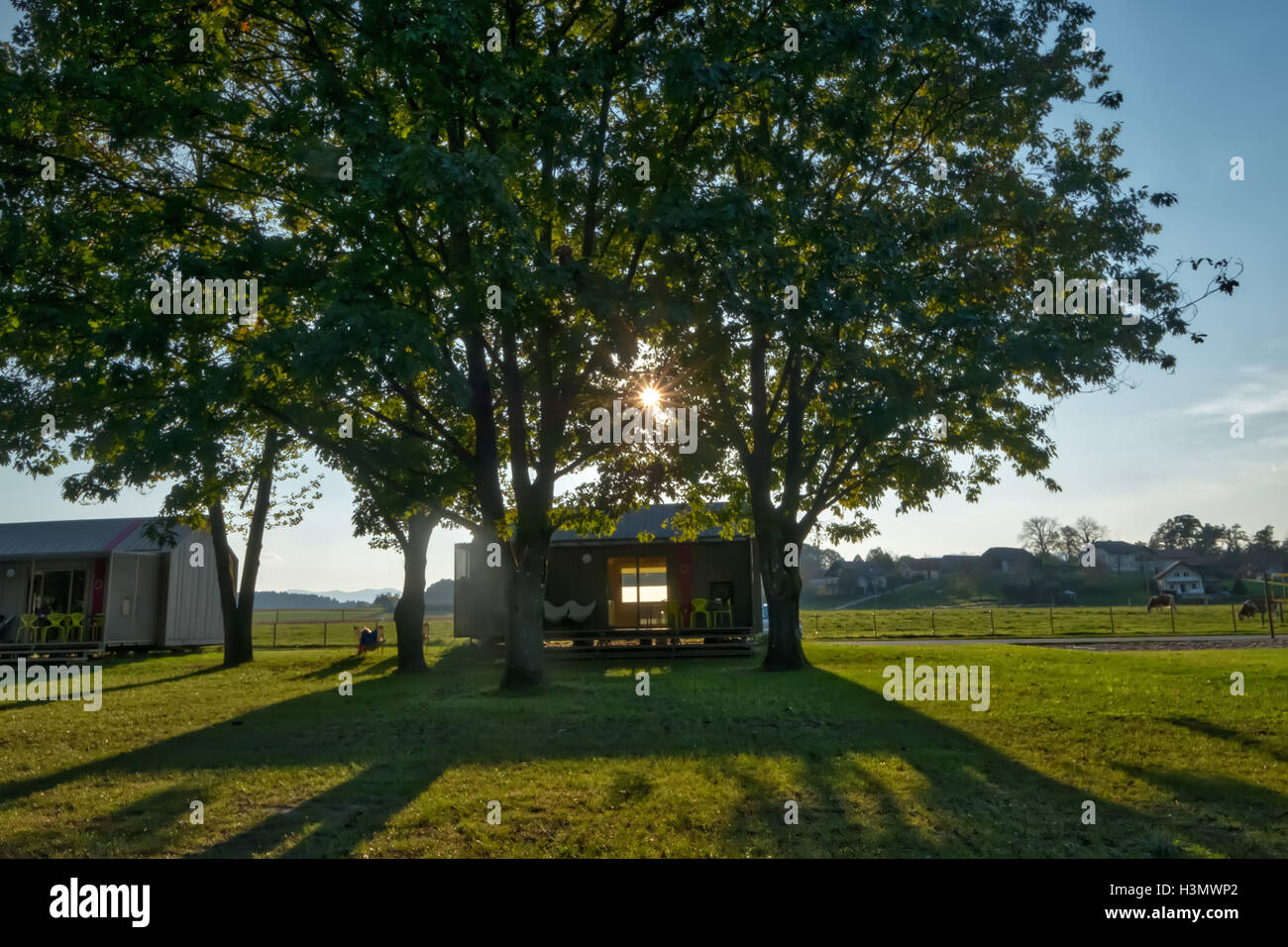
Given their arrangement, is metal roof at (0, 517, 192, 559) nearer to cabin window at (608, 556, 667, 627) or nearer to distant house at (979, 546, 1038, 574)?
cabin window at (608, 556, 667, 627)

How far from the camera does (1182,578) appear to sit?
9675 centimetres

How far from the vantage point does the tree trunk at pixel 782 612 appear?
20.7 meters

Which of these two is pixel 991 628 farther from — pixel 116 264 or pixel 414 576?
pixel 116 264

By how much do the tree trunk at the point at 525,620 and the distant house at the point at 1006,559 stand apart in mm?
99444

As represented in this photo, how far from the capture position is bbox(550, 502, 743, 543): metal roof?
2711cm

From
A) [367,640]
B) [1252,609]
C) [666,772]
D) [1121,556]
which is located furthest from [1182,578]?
[666,772]

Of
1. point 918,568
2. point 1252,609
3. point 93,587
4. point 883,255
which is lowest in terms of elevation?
point 918,568

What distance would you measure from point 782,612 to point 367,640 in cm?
1501

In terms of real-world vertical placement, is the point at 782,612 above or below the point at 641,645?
above

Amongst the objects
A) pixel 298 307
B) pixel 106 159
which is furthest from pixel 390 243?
pixel 106 159

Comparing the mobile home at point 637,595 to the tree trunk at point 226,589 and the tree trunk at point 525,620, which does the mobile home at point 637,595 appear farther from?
the tree trunk at point 525,620

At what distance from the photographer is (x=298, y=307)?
1227 centimetres

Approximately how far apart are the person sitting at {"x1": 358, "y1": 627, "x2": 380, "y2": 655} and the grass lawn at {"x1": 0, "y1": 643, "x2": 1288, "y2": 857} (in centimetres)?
1271
